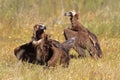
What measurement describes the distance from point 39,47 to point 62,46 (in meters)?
0.70

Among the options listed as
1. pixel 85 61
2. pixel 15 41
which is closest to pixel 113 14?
pixel 15 41

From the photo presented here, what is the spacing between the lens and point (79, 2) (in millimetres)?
16328

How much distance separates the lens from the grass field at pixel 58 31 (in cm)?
682

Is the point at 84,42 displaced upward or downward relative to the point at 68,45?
downward

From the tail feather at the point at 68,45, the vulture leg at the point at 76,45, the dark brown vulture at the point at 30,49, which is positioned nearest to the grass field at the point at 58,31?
the dark brown vulture at the point at 30,49

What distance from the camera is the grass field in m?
6.82

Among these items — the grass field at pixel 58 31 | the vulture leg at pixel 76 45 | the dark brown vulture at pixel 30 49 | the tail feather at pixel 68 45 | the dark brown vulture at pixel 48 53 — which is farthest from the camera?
the vulture leg at pixel 76 45

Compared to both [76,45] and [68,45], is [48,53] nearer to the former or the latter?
[68,45]

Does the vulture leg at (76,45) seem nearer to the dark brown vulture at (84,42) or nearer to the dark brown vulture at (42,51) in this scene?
the dark brown vulture at (84,42)

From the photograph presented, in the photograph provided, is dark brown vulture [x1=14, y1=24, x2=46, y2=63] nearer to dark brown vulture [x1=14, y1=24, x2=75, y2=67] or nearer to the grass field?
dark brown vulture [x1=14, y1=24, x2=75, y2=67]

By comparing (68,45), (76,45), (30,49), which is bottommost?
(76,45)

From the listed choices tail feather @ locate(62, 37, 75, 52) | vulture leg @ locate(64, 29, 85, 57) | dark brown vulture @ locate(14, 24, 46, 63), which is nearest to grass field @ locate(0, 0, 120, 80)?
dark brown vulture @ locate(14, 24, 46, 63)

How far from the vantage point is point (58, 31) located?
41.8 ft

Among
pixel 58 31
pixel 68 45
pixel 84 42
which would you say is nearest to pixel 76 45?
pixel 84 42
